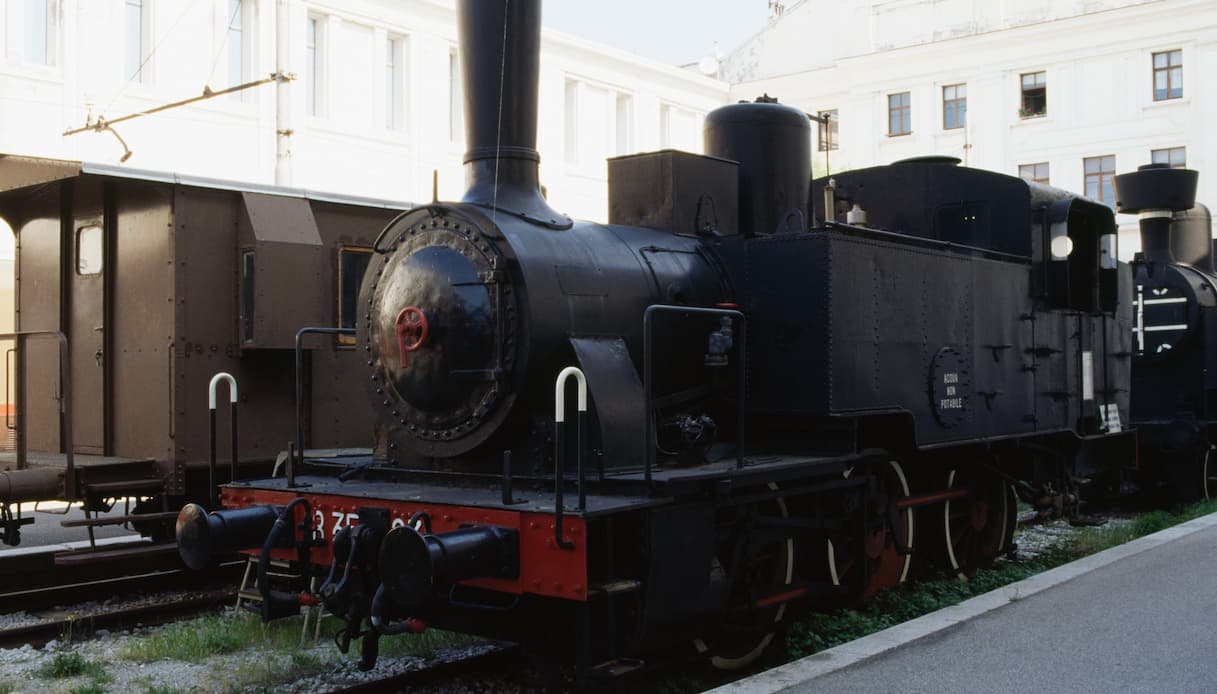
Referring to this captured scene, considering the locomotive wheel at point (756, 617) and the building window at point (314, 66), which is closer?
the locomotive wheel at point (756, 617)

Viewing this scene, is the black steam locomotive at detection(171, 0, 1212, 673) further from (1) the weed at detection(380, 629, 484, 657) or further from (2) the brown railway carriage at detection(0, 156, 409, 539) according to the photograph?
(2) the brown railway carriage at detection(0, 156, 409, 539)

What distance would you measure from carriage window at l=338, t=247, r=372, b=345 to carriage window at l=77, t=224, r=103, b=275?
6.68 feet

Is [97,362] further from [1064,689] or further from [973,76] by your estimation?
[973,76]

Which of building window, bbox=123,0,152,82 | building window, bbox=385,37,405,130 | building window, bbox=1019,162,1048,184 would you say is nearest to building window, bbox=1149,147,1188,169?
building window, bbox=1019,162,1048,184

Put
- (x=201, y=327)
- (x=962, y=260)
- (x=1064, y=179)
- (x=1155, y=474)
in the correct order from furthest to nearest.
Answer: (x=1064, y=179) → (x=1155, y=474) → (x=201, y=327) → (x=962, y=260)

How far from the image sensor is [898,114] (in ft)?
125

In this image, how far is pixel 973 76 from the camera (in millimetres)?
36344

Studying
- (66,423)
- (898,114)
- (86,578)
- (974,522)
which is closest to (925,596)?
(974,522)

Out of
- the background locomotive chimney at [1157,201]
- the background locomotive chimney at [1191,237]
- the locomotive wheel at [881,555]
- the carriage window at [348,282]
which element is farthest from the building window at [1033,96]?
the locomotive wheel at [881,555]

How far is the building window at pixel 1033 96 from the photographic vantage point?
3538 cm

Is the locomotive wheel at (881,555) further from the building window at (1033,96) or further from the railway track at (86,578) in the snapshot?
the building window at (1033,96)

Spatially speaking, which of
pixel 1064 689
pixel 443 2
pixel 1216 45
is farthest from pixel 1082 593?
pixel 1216 45

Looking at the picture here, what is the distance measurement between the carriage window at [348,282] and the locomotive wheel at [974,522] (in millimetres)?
5277

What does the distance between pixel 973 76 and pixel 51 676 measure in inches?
1375
